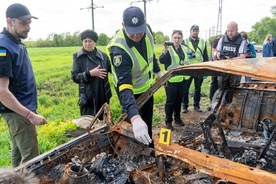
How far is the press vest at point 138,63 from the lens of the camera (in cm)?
291

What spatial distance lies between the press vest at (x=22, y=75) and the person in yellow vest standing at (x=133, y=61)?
82cm

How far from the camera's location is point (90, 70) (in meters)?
4.08

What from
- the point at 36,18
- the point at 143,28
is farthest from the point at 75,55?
the point at 143,28

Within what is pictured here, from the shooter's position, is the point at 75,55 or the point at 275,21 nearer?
the point at 75,55

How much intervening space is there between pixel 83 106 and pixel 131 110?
199 cm

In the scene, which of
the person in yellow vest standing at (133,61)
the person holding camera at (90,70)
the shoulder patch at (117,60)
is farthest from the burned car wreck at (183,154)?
the person holding camera at (90,70)

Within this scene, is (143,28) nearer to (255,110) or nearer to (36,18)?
(36,18)

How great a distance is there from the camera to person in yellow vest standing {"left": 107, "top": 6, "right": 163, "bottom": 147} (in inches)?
97.0

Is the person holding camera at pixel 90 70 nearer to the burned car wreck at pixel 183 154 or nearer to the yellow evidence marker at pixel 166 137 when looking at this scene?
the burned car wreck at pixel 183 154

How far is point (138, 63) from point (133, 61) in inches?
3.7

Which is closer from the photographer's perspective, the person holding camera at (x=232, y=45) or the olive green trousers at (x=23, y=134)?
the olive green trousers at (x=23, y=134)

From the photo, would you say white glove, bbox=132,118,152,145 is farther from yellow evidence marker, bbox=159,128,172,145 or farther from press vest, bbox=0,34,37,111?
press vest, bbox=0,34,37,111

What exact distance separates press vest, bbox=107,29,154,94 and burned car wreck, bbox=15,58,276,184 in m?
0.42

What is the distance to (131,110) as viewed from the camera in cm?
250
